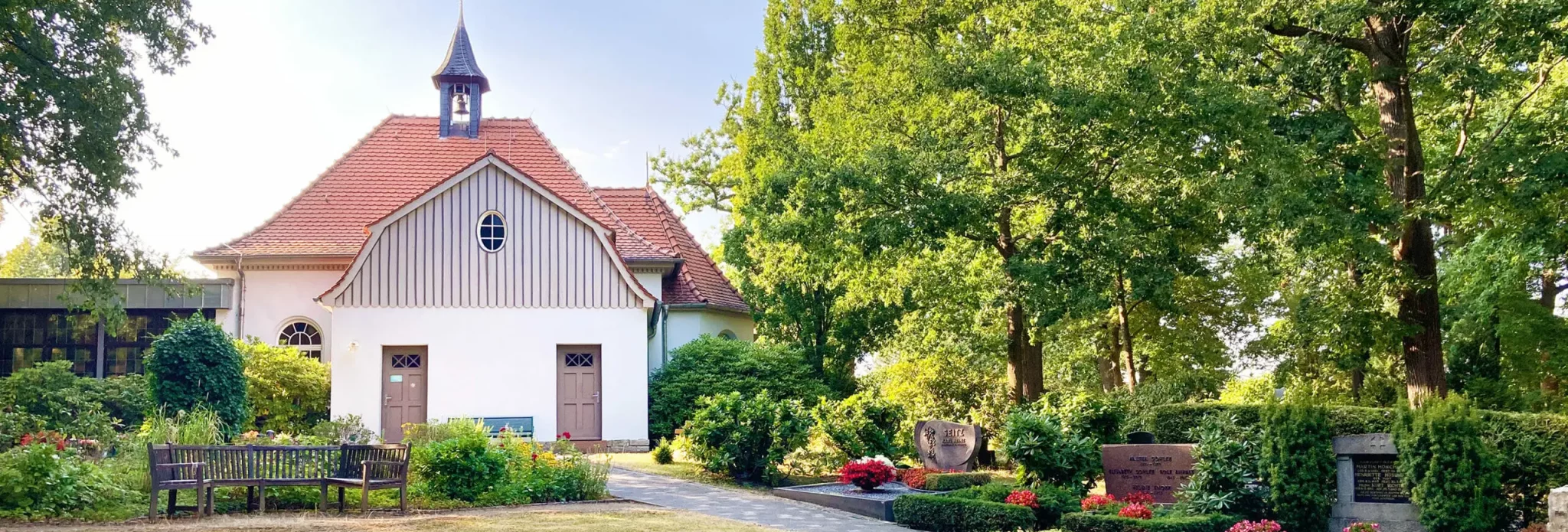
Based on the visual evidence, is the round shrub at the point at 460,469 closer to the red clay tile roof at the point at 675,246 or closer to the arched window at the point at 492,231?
the arched window at the point at 492,231

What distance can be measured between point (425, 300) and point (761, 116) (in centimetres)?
1139

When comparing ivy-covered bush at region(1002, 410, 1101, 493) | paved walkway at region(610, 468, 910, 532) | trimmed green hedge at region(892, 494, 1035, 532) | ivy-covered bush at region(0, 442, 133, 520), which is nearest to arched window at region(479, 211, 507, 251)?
paved walkway at region(610, 468, 910, 532)

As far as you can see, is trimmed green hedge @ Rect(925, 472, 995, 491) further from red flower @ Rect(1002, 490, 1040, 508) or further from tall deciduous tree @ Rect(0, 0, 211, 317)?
tall deciduous tree @ Rect(0, 0, 211, 317)

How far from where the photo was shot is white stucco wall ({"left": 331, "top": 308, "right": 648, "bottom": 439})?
23.0m

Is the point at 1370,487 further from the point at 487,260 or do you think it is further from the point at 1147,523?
the point at 487,260

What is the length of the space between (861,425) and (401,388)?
32.8 ft

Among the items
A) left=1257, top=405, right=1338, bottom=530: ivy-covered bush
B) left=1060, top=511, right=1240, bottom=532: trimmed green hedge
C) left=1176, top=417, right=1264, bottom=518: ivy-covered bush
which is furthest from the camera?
left=1176, top=417, right=1264, bottom=518: ivy-covered bush

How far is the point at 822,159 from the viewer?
19672 mm

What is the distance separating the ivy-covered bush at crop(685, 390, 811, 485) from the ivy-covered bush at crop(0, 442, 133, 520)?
25.2 ft

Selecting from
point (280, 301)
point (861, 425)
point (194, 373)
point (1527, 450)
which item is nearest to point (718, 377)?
point (861, 425)

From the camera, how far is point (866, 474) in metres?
15.6

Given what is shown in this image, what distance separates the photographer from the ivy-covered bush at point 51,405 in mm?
17266

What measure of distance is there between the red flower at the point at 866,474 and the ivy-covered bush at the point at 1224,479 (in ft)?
12.4

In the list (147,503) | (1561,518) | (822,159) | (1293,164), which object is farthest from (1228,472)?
(147,503)
